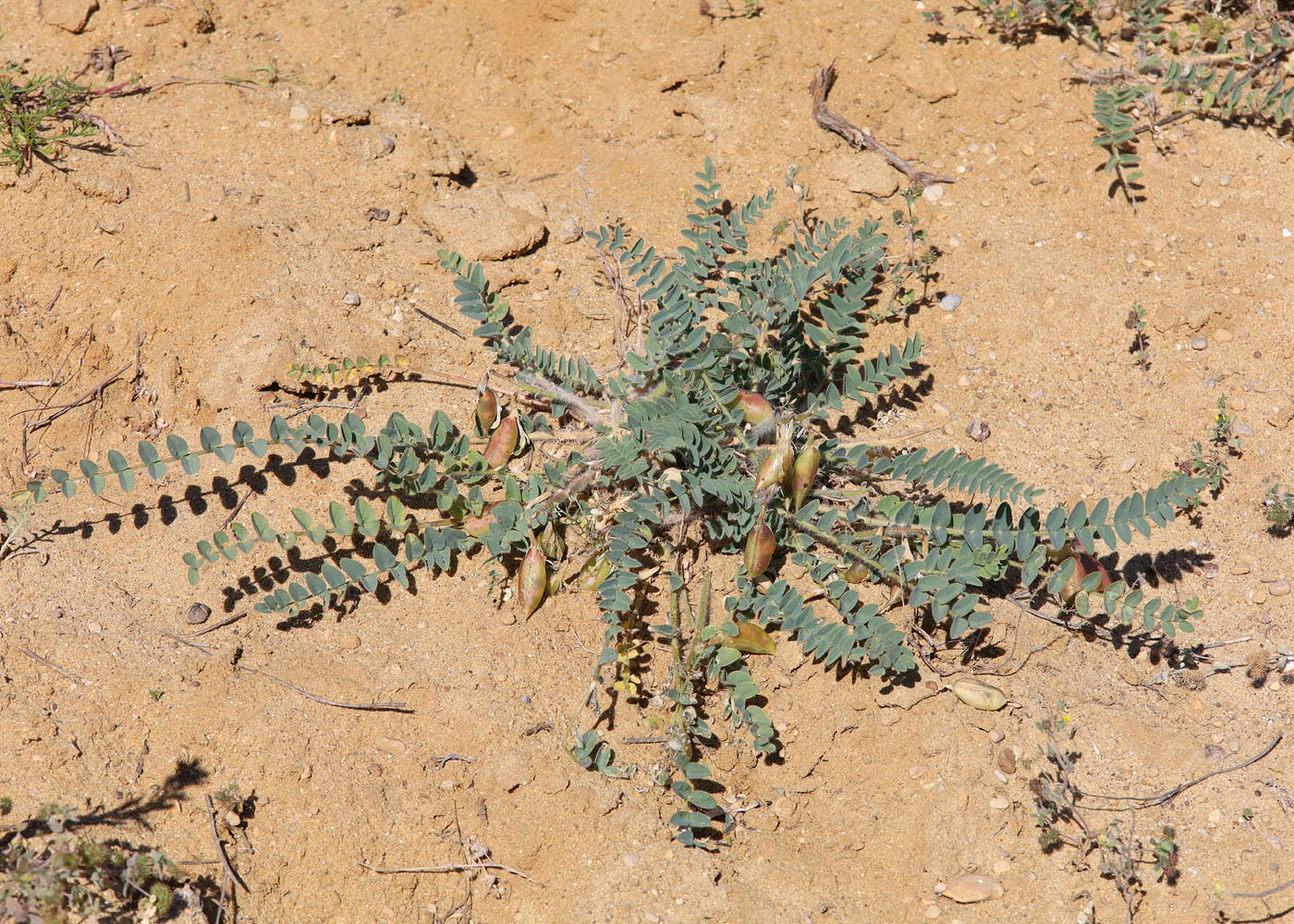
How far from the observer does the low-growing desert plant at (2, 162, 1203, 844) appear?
2604 millimetres

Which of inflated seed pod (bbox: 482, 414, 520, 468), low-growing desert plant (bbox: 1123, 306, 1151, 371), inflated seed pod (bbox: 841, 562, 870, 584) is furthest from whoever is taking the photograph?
low-growing desert plant (bbox: 1123, 306, 1151, 371)

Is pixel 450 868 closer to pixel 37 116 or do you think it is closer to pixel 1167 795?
pixel 1167 795

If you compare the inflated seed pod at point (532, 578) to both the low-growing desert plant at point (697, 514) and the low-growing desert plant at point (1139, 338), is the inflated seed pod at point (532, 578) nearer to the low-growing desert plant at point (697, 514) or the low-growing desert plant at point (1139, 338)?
the low-growing desert plant at point (697, 514)

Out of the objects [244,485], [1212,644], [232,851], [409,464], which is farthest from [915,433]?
[232,851]

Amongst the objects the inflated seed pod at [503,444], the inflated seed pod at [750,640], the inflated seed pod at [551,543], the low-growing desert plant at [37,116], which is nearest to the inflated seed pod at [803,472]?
the inflated seed pod at [750,640]

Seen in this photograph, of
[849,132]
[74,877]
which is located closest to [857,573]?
[849,132]

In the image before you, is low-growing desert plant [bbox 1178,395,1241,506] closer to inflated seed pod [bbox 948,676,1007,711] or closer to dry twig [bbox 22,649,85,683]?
inflated seed pod [bbox 948,676,1007,711]

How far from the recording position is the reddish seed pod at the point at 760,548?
270 centimetres

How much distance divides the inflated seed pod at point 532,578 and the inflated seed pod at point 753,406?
73 cm

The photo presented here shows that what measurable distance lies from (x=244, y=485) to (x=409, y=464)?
623 mm

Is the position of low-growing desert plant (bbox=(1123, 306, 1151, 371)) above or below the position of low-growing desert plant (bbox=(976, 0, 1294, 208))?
below

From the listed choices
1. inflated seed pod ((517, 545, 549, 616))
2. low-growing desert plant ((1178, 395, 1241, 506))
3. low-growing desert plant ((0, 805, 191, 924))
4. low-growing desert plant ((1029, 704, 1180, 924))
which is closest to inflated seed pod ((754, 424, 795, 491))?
inflated seed pod ((517, 545, 549, 616))

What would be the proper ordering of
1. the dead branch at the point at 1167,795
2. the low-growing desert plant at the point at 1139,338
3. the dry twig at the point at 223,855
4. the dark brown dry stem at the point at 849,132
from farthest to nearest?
the dark brown dry stem at the point at 849,132 → the low-growing desert plant at the point at 1139,338 → the dead branch at the point at 1167,795 → the dry twig at the point at 223,855

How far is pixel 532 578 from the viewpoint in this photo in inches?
111
